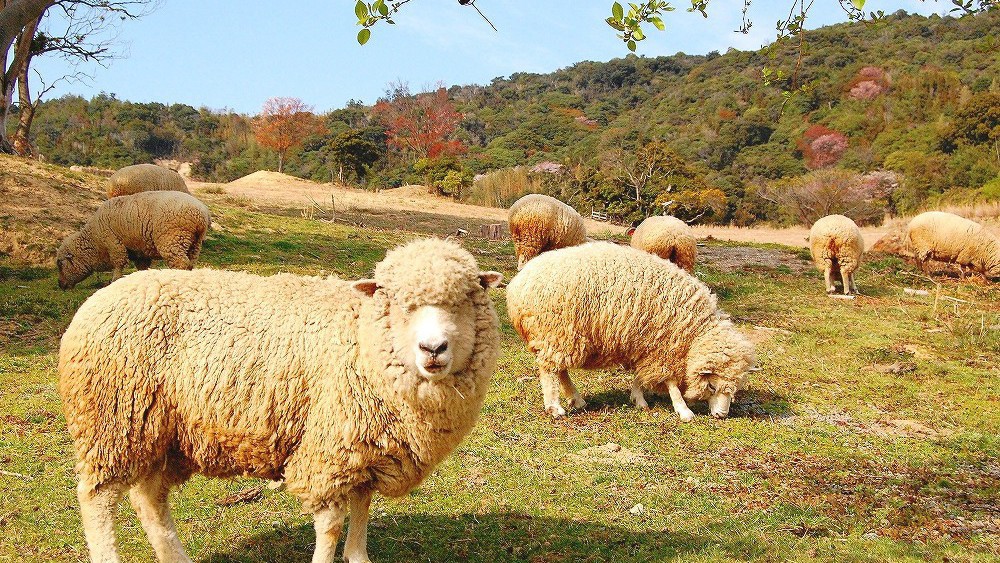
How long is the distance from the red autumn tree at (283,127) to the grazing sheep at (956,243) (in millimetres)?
46359

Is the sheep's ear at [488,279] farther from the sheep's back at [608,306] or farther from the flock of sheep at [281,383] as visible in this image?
the sheep's back at [608,306]

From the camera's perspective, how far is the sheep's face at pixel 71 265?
38.6 ft

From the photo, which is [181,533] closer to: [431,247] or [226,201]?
[431,247]

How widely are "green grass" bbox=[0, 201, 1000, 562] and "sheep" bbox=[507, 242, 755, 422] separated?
0.43 metres

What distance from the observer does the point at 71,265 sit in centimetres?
1178

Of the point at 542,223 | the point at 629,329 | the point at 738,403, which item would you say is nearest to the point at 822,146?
the point at 542,223

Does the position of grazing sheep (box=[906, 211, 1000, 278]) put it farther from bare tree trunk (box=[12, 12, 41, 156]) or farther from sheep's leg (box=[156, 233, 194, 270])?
bare tree trunk (box=[12, 12, 41, 156])

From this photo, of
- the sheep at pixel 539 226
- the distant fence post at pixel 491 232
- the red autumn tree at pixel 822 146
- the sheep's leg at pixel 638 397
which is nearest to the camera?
the sheep's leg at pixel 638 397

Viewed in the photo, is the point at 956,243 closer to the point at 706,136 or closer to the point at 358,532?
the point at 358,532

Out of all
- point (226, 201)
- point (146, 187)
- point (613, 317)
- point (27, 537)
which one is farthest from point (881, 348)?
point (226, 201)

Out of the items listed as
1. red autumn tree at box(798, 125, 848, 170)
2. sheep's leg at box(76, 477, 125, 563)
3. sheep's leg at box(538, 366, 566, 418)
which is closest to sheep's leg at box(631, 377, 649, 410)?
sheep's leg at box(538, 366, 566, 418)

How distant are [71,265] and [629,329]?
9677mm

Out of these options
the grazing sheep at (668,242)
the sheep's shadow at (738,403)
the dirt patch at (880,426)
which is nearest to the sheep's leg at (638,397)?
the sheep's shadow at (738,403)

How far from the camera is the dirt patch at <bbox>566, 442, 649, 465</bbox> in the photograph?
6.58 m
